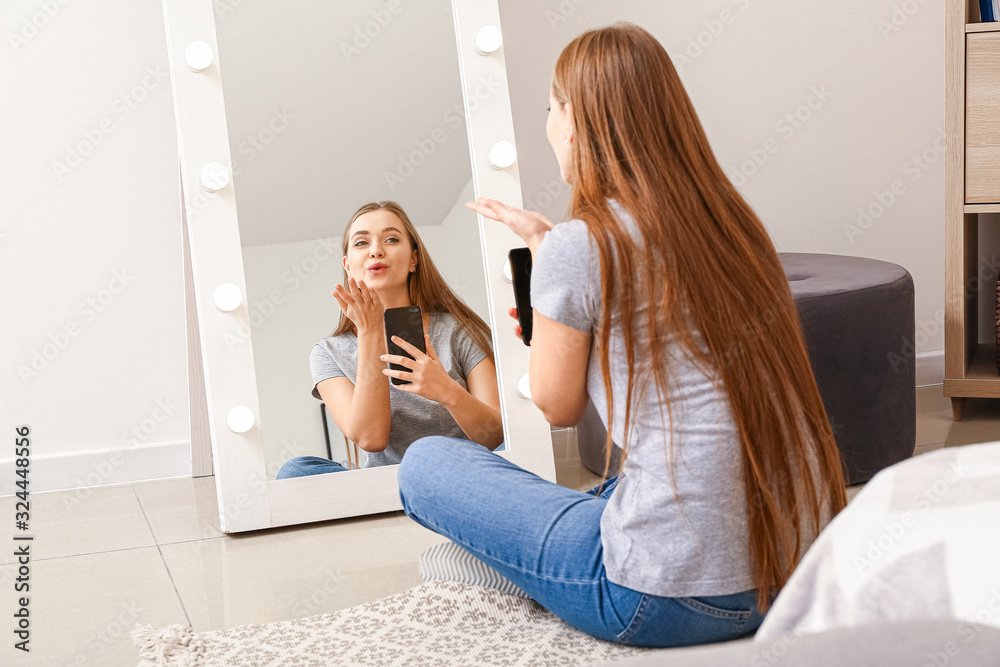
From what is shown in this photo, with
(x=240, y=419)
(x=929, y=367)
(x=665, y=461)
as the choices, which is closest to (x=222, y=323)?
(x=240, y=419)

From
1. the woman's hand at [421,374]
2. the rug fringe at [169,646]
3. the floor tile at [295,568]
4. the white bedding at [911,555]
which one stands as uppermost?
the white bedding at [911,555]

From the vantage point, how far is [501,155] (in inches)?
73.9

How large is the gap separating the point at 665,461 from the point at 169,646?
2.41 ft

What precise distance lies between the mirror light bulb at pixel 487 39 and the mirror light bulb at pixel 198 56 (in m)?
0.51

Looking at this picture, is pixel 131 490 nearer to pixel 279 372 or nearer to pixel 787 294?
pixel 279 372

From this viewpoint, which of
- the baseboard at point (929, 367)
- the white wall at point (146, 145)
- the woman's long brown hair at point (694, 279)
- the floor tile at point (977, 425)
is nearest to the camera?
the woman's long brown hair at point (694, 279)

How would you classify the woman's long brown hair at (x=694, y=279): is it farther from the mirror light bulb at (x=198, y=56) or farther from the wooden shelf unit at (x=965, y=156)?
the wooden shelf unit at (x=965, y=156)

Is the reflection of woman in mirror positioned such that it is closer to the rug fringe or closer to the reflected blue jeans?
the reflected blue jeans

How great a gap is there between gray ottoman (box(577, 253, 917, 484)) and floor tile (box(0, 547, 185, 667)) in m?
0.86

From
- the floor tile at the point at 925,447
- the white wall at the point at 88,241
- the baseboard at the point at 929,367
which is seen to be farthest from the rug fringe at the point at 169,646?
the baseboard at the point at 929,367

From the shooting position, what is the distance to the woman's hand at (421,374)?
1771 mm

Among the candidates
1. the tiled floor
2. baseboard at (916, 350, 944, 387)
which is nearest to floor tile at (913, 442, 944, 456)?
the tiled floor

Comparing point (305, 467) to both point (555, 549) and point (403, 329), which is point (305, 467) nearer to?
point (403, 329)

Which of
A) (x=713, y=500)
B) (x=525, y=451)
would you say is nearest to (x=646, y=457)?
(x=713, y=500)
